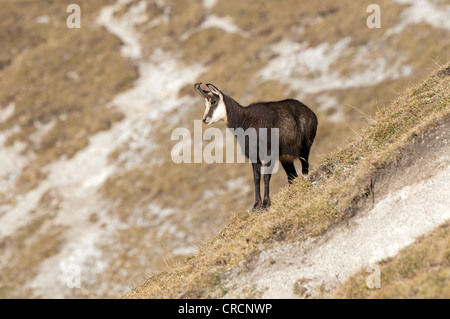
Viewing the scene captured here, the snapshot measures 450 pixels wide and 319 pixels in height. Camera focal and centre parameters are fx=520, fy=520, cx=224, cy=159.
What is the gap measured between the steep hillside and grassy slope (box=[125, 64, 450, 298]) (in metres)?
18.6

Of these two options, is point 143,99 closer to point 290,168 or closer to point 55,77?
point 55,77

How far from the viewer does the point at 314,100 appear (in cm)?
5756

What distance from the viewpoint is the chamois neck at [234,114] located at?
16.1m

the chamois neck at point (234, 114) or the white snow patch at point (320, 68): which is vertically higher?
the chamois neck at point (234, 114)

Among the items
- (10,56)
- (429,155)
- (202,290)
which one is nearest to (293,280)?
(202,290)

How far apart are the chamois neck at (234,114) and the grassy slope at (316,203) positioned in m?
2.58

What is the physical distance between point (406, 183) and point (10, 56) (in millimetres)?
78618

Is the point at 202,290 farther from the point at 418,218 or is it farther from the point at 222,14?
the point at 222,14

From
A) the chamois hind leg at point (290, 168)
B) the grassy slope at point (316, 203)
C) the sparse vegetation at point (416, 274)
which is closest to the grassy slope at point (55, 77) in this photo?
the chamois hind leg at point (290, 168)

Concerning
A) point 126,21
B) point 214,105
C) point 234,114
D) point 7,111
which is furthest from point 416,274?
point 126,21

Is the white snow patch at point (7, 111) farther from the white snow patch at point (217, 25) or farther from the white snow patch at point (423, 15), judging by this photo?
the white snow patch at point (423, 15)

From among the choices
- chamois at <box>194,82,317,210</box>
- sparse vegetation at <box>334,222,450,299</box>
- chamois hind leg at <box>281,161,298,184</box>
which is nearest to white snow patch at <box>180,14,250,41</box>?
chamois at <box>194,82,317,210</box>

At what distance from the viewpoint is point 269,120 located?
648 inches

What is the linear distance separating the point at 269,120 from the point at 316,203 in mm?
3858
